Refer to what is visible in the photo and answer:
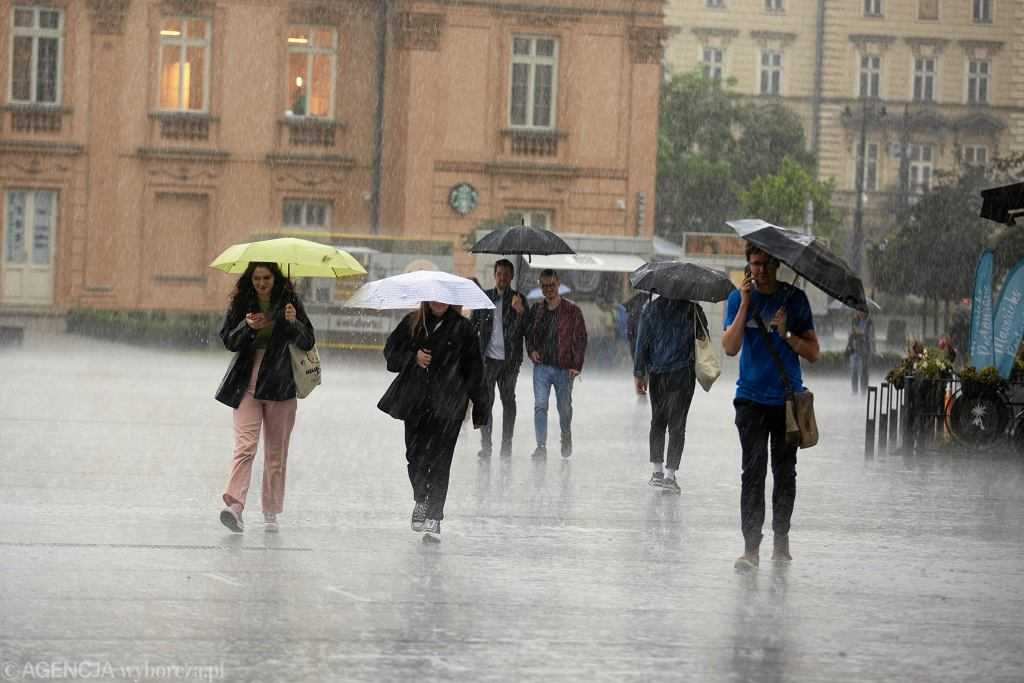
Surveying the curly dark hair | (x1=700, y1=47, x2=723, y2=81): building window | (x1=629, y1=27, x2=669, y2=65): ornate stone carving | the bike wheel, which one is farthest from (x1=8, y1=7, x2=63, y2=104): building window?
(x1=700, y1=47, x2=723, y2=81): building window

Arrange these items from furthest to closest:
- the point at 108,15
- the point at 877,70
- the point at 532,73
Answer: the point at 877,70 < the point at 532,73 < the point at 108,15

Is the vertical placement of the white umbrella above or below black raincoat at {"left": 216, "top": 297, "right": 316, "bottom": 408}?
above

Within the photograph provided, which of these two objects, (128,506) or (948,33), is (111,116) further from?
(948,33)

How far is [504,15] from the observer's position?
4406 centimetres

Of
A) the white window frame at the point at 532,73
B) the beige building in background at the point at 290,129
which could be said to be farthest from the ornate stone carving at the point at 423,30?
the white window frame at the point at 532,73

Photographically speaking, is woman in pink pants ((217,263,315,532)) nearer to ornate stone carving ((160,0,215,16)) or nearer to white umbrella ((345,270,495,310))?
white umbrella ((345,270,495,310))

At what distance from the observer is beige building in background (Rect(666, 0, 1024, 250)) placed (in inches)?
3184

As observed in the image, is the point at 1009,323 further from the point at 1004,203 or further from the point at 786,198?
the point at 786,198

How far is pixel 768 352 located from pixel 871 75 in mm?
74908

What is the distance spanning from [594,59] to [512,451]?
2841 cm

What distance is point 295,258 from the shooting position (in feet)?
37.1

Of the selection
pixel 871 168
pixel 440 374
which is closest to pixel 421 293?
pixel 440 374

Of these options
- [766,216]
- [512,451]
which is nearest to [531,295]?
[512,451]

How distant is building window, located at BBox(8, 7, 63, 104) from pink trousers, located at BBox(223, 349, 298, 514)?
3451cm
